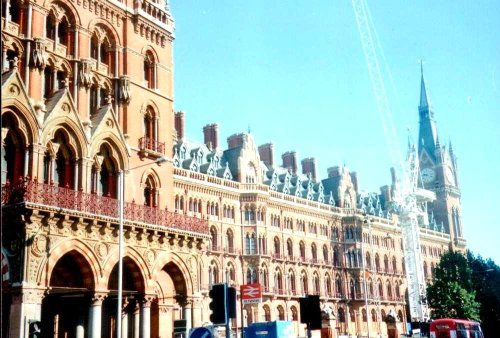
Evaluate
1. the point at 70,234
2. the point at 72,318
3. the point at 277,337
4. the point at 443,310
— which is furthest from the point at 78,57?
the point at 443,310

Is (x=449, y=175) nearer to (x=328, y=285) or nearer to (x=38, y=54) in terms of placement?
(x=328, y=285)

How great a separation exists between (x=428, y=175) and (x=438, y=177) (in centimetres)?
220

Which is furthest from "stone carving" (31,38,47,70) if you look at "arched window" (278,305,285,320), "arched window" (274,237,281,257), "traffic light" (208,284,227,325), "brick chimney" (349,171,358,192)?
"brick chimney" (349,171,358,192)

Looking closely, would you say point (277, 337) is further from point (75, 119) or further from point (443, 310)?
point (443, 310)

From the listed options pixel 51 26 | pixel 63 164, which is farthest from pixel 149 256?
pixel 51 26

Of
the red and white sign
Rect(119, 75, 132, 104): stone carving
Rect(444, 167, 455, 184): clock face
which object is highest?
Rect(444, 167, 455, 184): clock face

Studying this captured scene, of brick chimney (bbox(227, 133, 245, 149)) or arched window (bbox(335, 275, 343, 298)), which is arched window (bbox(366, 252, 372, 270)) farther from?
brick chimney (bbox(227, 133, 245, 149))

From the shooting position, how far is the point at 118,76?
1297 inches

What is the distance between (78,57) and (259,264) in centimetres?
4798

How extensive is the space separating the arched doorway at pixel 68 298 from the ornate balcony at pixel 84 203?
213 centimetres

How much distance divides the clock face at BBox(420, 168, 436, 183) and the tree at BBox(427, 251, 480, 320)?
2180 inches

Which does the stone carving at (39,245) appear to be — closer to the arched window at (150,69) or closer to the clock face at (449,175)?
the arched window at (150,69)

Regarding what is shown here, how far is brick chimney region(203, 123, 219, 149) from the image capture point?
82.1m

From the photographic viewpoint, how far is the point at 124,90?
3259cm
